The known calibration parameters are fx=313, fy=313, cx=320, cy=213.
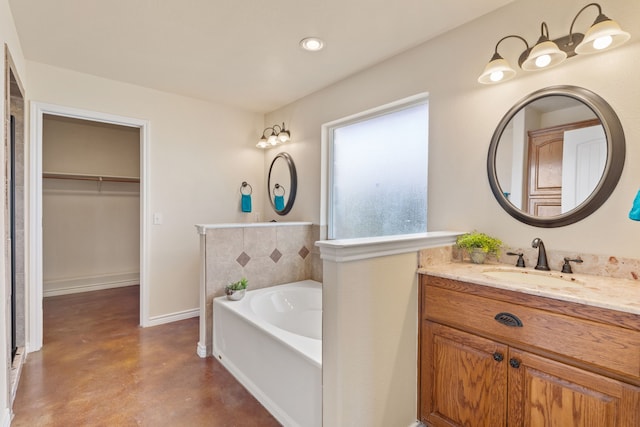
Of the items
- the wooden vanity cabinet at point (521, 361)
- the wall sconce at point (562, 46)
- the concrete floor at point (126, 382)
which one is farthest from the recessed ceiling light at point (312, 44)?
the concrete floor at point (126, 382)

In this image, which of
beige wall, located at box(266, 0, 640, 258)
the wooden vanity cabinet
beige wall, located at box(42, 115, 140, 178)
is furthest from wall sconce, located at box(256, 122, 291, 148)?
the wooden vanity cabinet

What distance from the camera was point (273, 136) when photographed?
11.8 feet

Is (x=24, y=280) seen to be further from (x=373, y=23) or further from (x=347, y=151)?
(x=373, y=23)

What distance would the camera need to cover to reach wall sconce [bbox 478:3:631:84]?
1.33m

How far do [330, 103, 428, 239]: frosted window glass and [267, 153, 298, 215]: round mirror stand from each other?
0.56 metres

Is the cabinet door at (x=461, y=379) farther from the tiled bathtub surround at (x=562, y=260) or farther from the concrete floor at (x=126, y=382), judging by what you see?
the concrete floor at (x=126, y=382)

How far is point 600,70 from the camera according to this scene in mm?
1532

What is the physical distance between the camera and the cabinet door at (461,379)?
1373 mm

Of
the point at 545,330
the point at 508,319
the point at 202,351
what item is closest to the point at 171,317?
the point at 202,351

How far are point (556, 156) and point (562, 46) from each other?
22.2 inches

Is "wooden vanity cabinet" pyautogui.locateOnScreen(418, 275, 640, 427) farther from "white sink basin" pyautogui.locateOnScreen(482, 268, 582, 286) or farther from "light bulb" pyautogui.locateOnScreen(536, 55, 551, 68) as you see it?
"light bulb" pyautogui.locateOnScreen(536, 55, 551, 68)

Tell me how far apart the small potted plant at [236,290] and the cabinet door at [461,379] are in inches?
58.0

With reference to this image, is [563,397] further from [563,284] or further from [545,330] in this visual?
[563,284]

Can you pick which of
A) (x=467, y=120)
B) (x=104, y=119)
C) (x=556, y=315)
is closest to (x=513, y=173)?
(x=467, y=120)
